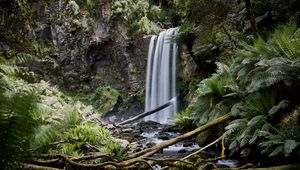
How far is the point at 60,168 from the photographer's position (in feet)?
14.0

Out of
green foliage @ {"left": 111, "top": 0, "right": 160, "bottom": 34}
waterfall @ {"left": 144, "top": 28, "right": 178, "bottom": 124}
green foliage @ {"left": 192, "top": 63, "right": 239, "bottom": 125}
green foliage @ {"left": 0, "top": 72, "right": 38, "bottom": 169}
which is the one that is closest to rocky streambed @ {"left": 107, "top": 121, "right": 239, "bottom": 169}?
green foliage @ {"left": 192, "top": 63, "right": 239, "bottom": 125}

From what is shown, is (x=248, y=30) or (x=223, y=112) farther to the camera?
(x=248, y=30)

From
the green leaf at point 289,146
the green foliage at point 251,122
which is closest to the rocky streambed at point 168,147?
the green foliage at point 251,122

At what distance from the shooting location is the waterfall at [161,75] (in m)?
17.4

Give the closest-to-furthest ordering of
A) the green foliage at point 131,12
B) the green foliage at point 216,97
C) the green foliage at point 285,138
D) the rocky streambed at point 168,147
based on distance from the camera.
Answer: the green foliage at point 285,138
the rocky streambed at point 168,147
the green foliage at point 216,97
the green foliage at point 131,12

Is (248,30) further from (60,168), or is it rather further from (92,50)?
(92,50)

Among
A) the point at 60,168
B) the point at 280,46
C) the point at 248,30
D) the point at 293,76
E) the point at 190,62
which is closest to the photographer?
the point at 60,168

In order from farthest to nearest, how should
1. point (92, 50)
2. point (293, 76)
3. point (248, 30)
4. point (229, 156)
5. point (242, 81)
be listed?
point (92, 50) < point (248, 30) < point (242, 81) < point (229, 156) < point (293, 76)

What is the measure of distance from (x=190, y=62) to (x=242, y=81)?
8609mm

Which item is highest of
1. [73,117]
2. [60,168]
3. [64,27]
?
[64,27]

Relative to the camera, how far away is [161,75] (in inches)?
720

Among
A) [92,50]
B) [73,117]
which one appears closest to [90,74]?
[92,50]

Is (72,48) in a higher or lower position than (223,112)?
higher

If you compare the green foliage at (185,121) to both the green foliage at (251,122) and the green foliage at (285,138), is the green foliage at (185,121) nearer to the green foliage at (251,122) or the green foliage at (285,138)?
the green foliage at (251,122)
